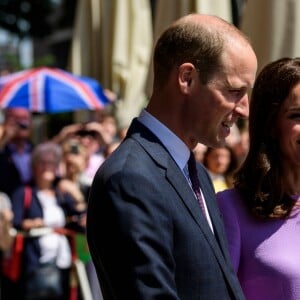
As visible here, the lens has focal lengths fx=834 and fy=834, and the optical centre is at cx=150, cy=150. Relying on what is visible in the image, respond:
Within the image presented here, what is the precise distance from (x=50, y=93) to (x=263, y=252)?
261 inches

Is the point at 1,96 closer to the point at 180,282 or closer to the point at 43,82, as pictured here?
the point at 43,82

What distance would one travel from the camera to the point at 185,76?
7.13 feet

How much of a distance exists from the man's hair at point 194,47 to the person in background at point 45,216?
4470mm

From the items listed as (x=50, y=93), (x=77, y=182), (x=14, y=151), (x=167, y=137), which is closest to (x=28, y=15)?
(x=50, y=93)

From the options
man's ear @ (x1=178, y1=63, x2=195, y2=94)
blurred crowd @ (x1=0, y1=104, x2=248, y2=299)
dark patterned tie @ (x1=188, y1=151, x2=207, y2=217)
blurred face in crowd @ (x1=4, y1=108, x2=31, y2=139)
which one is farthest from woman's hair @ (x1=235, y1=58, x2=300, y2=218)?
blurred face in crowd @ (x1=4, y1=108, x2=31, y2=139)

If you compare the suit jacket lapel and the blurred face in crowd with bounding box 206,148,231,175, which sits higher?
the suit jacket lapel

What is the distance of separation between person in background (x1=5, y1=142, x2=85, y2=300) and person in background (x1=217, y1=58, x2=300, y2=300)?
12.6 ft

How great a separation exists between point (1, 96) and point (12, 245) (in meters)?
3.06

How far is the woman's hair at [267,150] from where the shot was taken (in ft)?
9.32

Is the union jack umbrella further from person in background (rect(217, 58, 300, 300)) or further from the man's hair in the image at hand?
the man's hair

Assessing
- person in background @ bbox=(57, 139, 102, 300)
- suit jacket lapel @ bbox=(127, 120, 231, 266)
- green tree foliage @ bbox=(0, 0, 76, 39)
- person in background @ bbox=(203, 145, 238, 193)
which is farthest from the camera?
green tree foliage @ bbox=(0, 0, 76, 39)

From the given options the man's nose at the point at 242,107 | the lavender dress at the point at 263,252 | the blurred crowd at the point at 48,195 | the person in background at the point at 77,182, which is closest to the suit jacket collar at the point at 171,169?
the man's nose at the point at 242,107

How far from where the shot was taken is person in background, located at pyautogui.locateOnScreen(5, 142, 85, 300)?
6527mm

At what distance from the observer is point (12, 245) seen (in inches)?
256
